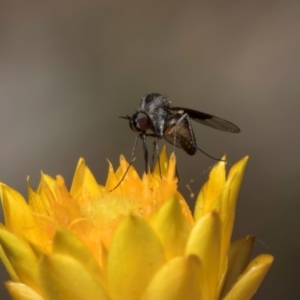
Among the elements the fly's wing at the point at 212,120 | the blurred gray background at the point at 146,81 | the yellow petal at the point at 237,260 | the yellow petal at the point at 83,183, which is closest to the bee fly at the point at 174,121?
the fly's wing at the point at 212,120

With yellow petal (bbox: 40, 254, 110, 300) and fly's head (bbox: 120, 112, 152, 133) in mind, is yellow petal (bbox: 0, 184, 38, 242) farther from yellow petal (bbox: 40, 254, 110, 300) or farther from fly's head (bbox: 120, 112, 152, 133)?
fly's head (bbox: 120, 112, 152, 133)

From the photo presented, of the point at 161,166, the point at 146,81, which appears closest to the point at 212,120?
the point at 161,166

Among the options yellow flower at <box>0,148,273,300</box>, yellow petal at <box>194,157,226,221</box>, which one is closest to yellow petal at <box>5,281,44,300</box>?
yellow flower at <box>0,148,273,300</box>

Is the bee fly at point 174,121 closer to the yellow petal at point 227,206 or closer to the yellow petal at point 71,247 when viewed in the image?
the yellow petal at point 227,206

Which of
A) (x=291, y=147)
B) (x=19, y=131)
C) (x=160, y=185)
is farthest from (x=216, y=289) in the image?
(x=19, y=131)

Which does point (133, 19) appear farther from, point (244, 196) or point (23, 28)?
point (244, 196)

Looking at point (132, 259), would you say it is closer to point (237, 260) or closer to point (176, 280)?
point (176, 280)
